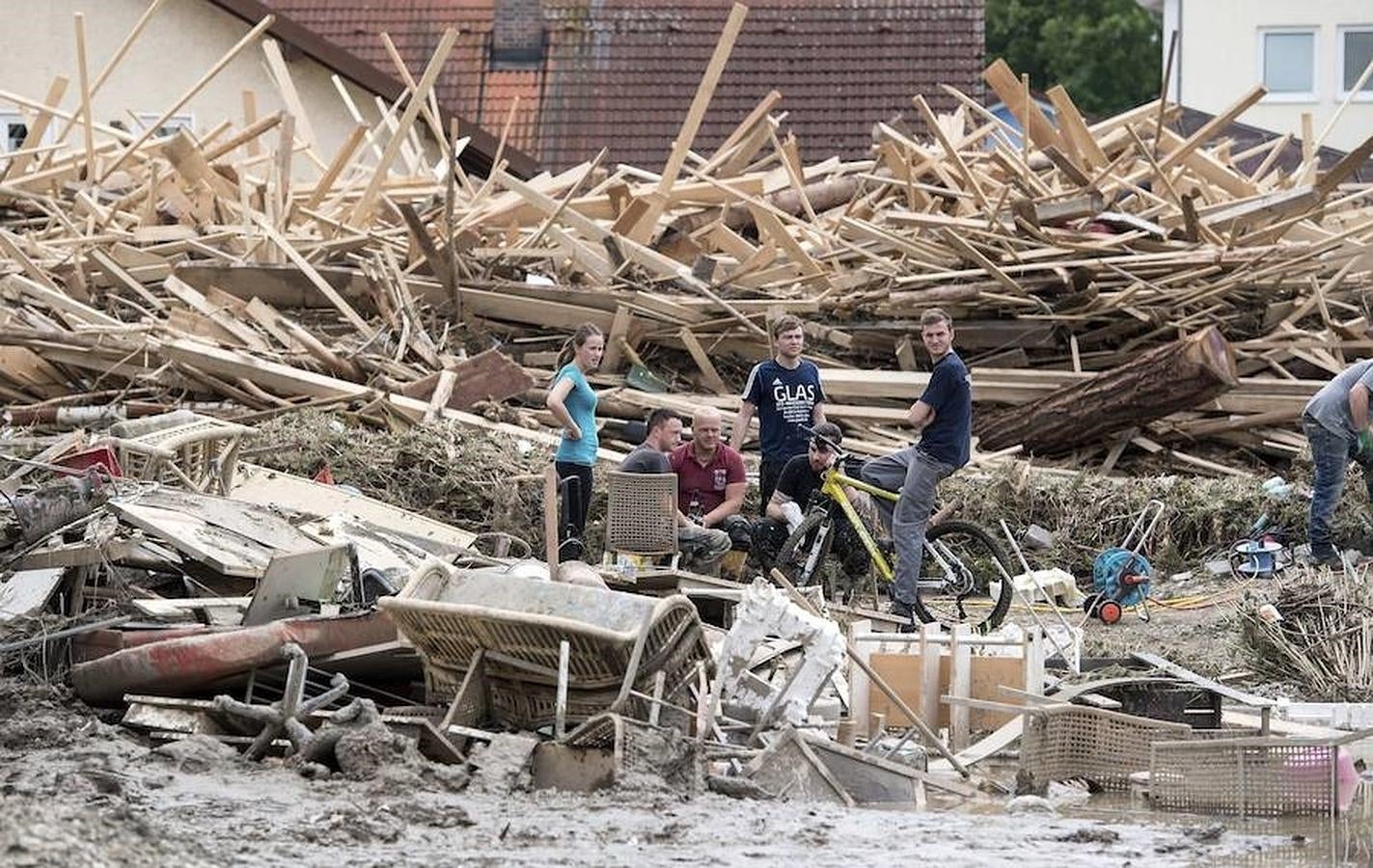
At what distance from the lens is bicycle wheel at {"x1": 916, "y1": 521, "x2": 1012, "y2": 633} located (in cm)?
1375

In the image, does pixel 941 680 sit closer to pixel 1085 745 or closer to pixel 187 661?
pixel 1085 745

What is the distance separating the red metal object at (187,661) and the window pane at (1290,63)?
34543 mm

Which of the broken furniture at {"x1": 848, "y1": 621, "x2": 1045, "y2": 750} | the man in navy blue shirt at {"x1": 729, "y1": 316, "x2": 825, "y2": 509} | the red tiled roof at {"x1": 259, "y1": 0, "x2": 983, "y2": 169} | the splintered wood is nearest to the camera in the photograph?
the broken furniture at {"x1": 848, "y1": 621, "x2": 1045, "y2": 750}

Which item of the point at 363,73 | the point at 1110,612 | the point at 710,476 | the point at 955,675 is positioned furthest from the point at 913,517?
the point at 363,73

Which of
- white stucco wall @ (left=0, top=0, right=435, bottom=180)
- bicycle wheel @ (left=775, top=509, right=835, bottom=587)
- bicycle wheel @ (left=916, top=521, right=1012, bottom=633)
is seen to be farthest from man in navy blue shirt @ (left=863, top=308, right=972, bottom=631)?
white stucco wall @ (left=0, top=0, right=435, bottom=180)

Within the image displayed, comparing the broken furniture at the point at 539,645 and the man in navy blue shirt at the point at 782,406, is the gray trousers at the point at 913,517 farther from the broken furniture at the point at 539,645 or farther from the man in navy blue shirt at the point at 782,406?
the broken furniture at the point at 539,645

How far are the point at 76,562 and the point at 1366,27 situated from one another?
3495 cm

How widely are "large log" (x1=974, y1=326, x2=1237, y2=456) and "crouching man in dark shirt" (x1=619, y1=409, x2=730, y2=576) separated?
3760 mm

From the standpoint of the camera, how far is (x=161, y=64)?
31375 mm

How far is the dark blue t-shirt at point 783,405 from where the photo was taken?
49.5 ft

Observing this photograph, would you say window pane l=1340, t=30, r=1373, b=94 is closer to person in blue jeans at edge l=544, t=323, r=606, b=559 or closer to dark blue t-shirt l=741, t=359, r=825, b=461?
dark blue t-shirt l=741, t=359, r=825, b=461

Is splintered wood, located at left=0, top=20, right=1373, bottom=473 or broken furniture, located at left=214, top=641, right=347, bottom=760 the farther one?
splintered wood, located at left=0, top=20, right=1373, bottom=473

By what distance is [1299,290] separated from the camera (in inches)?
725

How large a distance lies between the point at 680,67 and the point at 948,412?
1953 centimetres
